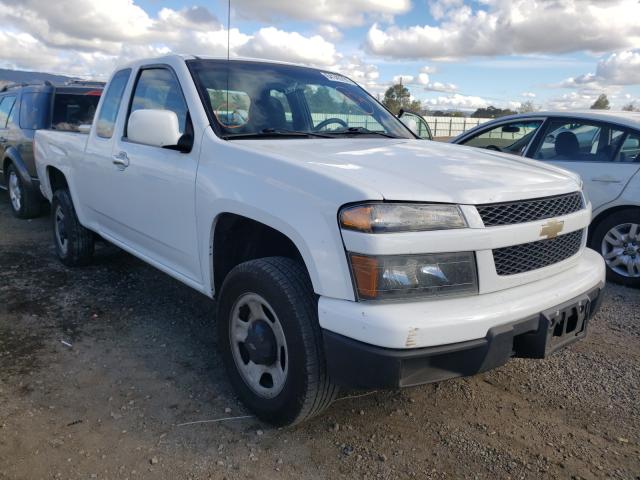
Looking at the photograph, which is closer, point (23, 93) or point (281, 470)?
point (281, 470)

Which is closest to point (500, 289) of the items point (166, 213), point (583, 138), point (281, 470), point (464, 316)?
point (464, 316)

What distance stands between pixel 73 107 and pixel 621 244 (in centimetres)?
664

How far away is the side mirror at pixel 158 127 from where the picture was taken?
298 cm

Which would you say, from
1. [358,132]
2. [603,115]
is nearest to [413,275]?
[358,132]

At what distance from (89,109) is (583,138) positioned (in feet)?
19.7

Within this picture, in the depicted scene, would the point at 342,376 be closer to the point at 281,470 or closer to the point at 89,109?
the point at 281,470

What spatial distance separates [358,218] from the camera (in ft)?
6.94

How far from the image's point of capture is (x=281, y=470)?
239 centimetres

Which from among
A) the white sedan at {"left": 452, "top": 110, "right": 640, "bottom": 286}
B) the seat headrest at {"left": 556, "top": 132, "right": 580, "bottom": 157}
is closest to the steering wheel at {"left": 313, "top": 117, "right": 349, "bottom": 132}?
the white sedan at {"left": 452, "top": 110, "right": 640, "bottom": 286}

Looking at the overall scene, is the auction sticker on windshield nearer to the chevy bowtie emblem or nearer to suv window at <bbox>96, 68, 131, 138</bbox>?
suv window at <bbox>96, 68, 131, 138</bbox>

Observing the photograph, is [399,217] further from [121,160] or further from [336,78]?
[121,160]

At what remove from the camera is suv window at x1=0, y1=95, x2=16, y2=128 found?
25.1 feet

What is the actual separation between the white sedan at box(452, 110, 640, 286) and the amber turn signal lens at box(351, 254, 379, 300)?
3.67 meters

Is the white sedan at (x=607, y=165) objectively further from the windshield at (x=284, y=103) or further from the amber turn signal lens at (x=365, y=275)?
the amber turn signal lens at (x=365, y=275)
